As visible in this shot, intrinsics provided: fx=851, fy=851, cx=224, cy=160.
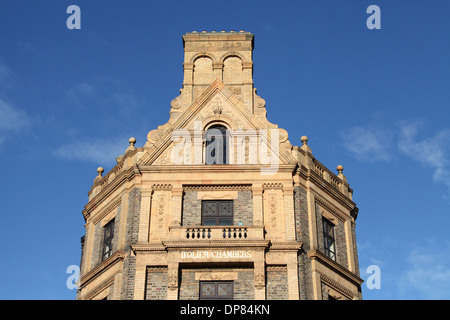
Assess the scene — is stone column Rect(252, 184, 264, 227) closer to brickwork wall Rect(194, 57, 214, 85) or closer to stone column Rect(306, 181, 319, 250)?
stone column Rect(306, 181, 319, 250)

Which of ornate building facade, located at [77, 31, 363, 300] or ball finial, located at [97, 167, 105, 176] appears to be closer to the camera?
ornate building facade, located at [77, 31, 363, 300]

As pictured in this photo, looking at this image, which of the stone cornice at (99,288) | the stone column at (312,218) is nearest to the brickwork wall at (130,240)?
the stone cornice at (99,288)

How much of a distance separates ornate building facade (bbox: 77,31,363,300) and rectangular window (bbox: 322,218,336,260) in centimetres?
8

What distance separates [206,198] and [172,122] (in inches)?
195

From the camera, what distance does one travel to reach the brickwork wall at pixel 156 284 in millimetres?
37688

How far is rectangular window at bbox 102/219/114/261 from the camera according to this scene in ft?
137

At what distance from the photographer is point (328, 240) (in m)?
42.0

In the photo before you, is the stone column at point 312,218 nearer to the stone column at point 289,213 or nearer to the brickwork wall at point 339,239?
the brickwork wall at point 339,239

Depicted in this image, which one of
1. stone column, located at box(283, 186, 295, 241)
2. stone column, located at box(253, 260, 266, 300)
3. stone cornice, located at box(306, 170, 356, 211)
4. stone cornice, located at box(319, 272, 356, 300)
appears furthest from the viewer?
stone cornice, located at box(306, 170, 356, 211)

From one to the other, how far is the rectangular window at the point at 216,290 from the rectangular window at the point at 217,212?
123 inches

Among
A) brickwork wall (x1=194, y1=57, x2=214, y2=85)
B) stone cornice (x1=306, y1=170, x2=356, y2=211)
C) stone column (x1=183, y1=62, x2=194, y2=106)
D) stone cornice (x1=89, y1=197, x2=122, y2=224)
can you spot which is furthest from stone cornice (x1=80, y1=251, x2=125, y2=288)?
brickwork wall (x1=194, y1=57, x2=214, y2=85)
